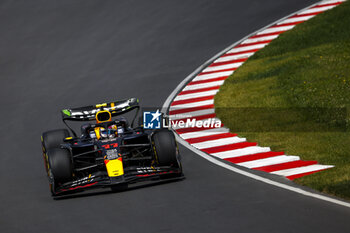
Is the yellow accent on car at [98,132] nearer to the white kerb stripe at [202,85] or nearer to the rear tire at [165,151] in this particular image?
the rear tire at [165,151]

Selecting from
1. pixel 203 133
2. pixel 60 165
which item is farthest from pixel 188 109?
pixel 60 165

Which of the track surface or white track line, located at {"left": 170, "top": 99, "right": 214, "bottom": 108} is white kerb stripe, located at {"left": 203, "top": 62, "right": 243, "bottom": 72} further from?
white track line, located at {"left": 170, "top": 99, "right": 214, "bottom": 108}

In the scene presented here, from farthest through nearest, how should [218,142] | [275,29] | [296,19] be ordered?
[296,19]
[275,29]
[218,142]

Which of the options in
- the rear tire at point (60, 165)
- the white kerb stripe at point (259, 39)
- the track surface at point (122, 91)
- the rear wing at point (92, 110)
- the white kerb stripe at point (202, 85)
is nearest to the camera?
the track surface at point (122, 91)

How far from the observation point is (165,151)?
11938 millimetres

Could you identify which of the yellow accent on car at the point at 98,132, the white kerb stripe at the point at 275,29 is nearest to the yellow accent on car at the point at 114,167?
the yellow accent on car at the point at 98,132

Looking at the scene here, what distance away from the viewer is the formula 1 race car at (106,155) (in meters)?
11.5

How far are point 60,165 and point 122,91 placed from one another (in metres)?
7.71

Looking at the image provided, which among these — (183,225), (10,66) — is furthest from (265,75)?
(183,225)

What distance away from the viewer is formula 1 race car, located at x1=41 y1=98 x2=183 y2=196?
37.7 ft

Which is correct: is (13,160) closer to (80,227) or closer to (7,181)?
(7,181)

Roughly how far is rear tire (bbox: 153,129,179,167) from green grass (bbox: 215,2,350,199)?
7.04 feet

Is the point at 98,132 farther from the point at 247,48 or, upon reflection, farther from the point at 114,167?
the point at 247,48

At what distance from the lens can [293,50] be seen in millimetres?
20750
